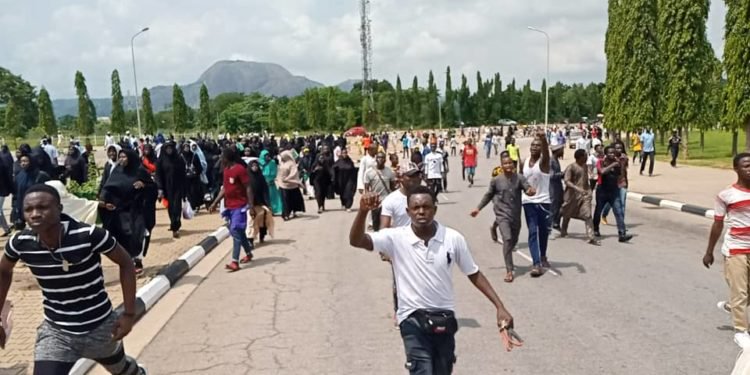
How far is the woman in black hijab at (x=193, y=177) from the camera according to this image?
16.1 m

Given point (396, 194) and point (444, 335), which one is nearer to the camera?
point (444, 335)

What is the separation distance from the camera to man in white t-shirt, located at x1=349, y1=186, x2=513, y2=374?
13.3 ft

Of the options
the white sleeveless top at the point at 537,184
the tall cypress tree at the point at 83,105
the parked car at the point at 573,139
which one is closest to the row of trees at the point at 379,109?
the tall cypress tree at the point at 83,105

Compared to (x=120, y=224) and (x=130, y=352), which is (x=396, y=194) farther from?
(x=120, y=224)

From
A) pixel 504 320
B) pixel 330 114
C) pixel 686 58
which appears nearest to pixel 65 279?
pixel 504 320

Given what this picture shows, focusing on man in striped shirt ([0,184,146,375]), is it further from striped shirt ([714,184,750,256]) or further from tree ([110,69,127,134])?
tree ([110,69,127,134])

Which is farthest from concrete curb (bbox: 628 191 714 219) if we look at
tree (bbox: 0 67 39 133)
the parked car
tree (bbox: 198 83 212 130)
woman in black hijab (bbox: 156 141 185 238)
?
tree (bbox: 0 67 39 133)

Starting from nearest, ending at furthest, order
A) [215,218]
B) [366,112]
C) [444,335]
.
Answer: [444,335] → [215,218] → [366,112]

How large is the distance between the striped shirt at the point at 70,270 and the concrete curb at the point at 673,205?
1384cm

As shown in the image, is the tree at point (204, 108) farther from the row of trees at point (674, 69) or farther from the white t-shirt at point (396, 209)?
the white t-shirt at point (396, 209)

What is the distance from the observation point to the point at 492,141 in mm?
46875

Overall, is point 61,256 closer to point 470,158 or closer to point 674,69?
point 470,158

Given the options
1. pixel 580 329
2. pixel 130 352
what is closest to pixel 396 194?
pixel 580 329

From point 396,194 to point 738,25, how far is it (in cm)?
2250
